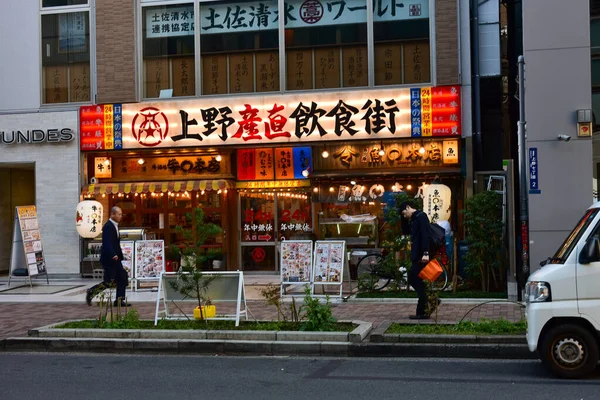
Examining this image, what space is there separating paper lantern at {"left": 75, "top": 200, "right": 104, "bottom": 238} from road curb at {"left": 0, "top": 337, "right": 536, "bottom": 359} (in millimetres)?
8897

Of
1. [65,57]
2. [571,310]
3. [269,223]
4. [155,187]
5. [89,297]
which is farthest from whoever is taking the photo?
[65,57]

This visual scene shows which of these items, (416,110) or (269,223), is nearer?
(416,110)

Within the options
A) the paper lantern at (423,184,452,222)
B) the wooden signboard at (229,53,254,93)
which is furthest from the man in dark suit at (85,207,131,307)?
the wooden signboard at (229,53,254,93)

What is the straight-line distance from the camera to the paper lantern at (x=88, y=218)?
1995 centimetres

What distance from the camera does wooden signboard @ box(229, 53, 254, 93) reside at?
20172 mm

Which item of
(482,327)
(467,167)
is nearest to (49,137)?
(467,167)

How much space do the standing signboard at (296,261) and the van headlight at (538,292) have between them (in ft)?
23.5

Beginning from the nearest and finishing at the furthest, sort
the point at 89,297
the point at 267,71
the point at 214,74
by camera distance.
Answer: the point at 89,297
the point at 267,71
the point at 214,74

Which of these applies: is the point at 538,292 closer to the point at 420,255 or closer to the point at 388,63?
the point at 420,255

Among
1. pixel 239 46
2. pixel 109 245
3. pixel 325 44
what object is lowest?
pixel 109 245

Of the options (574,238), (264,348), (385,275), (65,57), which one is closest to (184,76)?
(65,57)

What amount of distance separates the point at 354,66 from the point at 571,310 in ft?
41.1

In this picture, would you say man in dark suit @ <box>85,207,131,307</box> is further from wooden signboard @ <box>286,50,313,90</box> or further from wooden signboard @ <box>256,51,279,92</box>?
wooden signboard @ <box>286,50,313,90</box>

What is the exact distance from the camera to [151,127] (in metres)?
20.4
